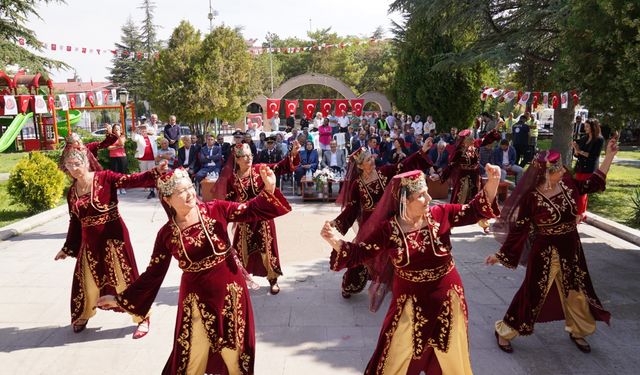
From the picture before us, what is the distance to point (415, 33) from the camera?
869 inches

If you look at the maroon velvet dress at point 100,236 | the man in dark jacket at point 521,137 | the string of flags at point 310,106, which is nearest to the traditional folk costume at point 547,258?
the maroon velvet dress at point 100,236

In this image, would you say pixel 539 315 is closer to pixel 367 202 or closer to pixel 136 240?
pixel 367 202

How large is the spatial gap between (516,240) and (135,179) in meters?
3.76

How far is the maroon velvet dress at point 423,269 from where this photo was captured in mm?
3574

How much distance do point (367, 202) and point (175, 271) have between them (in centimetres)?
319

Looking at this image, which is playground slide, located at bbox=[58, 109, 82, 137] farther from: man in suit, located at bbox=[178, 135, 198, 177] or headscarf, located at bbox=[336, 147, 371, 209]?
headscarf, located at bbox=[336, 147, 371, 209]

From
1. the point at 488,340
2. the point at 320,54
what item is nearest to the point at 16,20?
the point at 488,340

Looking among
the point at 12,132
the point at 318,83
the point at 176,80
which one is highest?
the point at 318,83

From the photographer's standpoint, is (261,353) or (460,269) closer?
(261,353)

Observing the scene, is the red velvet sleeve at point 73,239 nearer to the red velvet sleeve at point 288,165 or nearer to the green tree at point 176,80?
the red velvet sleeve at point 288,165

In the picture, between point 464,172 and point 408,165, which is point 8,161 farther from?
point 408,165

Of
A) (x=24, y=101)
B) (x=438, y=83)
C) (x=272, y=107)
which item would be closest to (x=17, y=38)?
(x=24, y=101)

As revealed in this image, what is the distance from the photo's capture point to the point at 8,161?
69.7ft

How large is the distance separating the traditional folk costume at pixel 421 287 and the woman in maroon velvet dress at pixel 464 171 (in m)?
5.72
